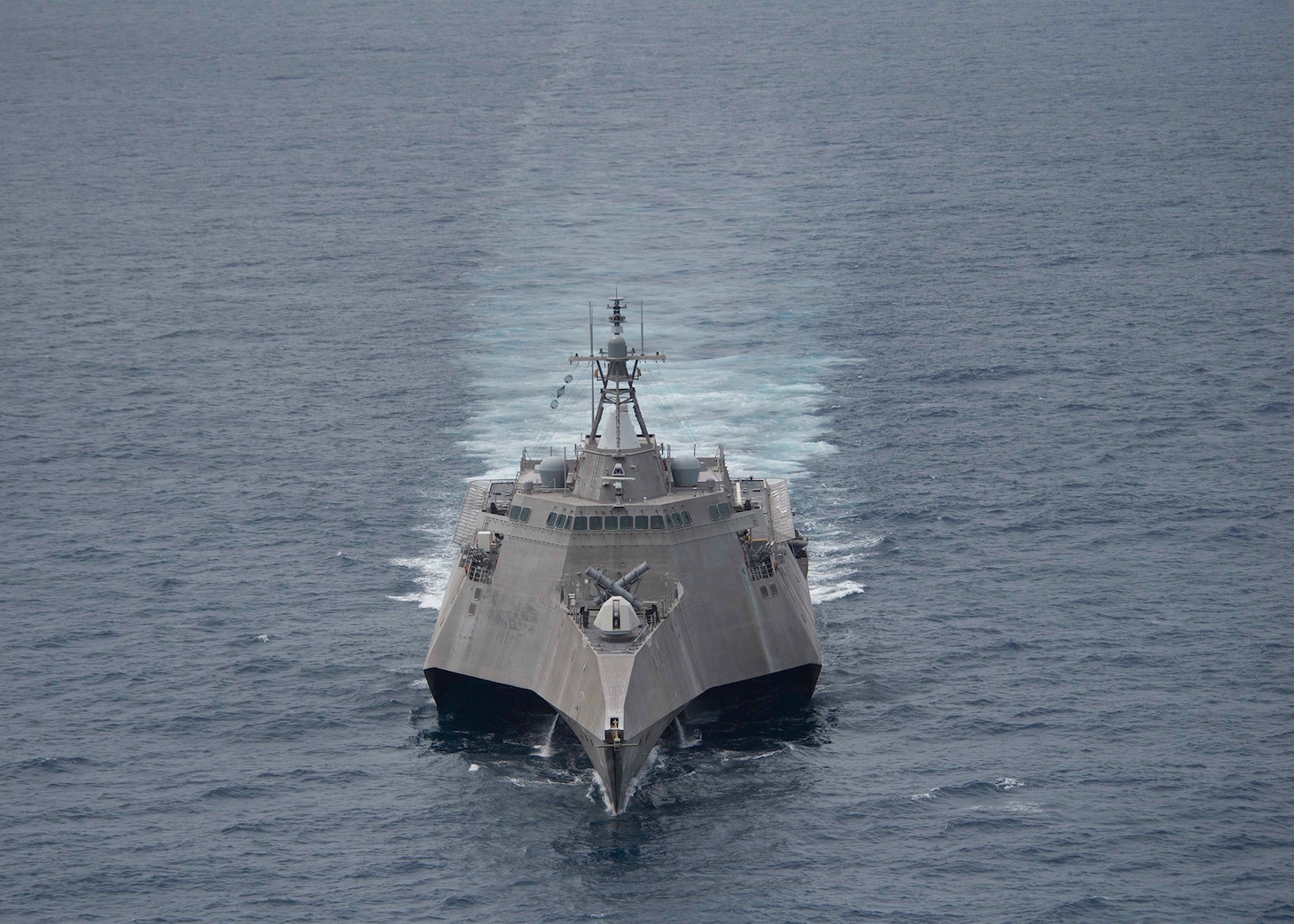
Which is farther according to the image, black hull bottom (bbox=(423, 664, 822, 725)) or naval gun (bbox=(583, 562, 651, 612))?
black hull bottom (bbox=(423, 664, 822, 725))

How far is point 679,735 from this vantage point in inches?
3152

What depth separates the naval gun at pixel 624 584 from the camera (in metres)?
80.1

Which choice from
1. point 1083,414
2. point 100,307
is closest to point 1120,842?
point 1083,414

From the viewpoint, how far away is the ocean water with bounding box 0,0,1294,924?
69875 mm

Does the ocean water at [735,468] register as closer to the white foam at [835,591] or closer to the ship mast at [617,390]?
the white foam at [835,591]

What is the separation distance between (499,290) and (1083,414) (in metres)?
50.6

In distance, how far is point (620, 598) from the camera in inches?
3115

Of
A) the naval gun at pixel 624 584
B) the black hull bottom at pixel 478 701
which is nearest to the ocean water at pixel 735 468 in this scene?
the black hull bottom at pixel 478 701

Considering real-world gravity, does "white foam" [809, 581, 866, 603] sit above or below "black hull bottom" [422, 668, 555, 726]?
above

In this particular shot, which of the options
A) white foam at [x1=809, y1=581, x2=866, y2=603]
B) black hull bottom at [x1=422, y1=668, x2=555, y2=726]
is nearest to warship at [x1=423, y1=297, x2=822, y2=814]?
black hull bottom at [x1=422, y1=668, x2=555, y2=726]

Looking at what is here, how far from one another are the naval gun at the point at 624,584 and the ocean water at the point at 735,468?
6.14 metres

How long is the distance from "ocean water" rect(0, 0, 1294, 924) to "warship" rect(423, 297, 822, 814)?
2.33 meters

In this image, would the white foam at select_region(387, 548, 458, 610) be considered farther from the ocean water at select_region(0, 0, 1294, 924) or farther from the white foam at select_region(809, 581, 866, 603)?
the white foam at select_region(809, 581, 866, 603)

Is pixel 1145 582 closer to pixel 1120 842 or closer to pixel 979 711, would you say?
pixel 979 711
